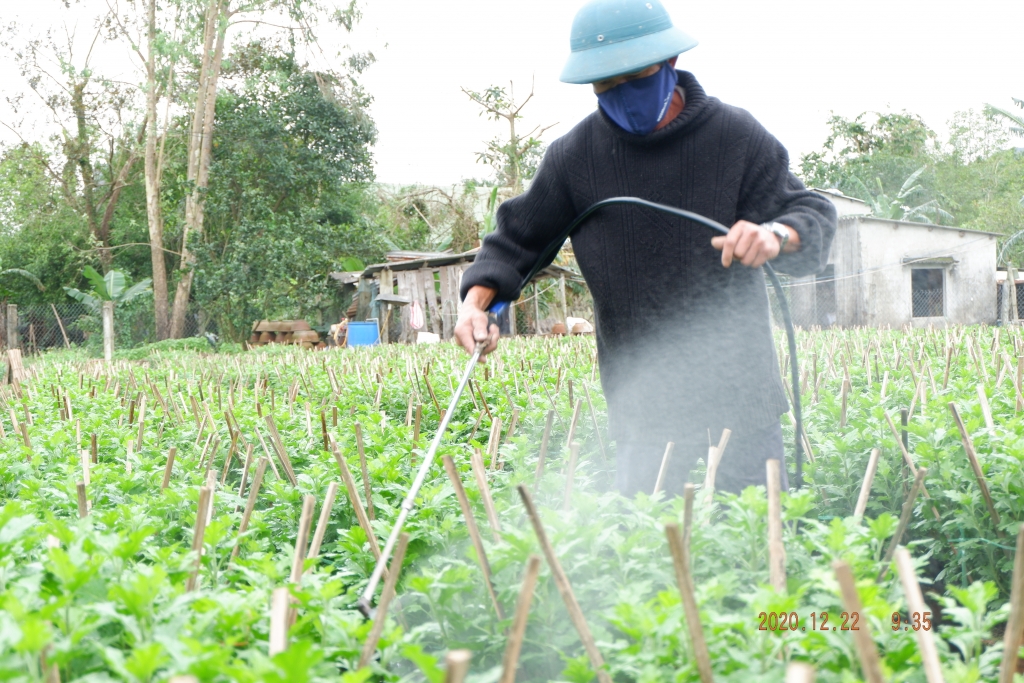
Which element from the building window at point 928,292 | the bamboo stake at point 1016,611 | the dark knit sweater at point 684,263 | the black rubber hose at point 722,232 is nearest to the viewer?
the bamboo stake at point 1016,611

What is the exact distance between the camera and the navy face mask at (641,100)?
2.48 m

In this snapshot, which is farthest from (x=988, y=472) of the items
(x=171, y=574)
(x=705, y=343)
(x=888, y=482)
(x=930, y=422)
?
(x=171, y=574)

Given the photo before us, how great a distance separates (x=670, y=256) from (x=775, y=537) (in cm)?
140

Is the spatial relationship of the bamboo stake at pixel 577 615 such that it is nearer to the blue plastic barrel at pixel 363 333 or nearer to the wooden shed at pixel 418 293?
the blue plastic barrel at pixel 363 333

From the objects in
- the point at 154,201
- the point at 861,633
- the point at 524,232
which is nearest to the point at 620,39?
the point at 524,232

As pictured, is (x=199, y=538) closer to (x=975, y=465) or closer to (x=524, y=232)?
(x=524, y=232)

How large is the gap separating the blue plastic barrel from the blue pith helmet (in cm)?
1724

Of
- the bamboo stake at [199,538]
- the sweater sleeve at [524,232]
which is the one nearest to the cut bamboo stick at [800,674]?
the bamboo stake at [199,538]

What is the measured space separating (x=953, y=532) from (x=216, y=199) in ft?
73.5

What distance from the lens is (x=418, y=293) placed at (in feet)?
70.2

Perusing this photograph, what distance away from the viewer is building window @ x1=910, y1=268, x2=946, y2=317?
23.5m

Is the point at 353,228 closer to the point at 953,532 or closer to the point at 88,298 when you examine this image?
the point at 88,298

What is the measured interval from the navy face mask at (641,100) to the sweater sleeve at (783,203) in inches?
12.4

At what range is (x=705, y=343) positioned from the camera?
8.81 ft
